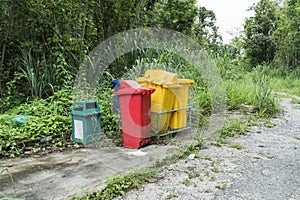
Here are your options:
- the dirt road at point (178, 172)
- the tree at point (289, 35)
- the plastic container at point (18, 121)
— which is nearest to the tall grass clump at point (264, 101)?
the dirt road at point (178, 172)

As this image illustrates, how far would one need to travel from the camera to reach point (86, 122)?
9.97ft

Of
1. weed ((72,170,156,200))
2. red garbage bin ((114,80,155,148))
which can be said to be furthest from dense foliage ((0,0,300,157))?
weed ((72,170,156,200))

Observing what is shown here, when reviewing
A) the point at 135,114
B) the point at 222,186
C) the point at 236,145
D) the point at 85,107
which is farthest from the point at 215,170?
the point at 85,107

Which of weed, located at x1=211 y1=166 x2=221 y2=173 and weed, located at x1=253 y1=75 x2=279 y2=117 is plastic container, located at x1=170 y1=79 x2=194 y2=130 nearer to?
weed, located at x1=211 y1=166 x2=221 y2=173

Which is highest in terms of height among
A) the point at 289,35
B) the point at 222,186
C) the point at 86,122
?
the point at 289,35

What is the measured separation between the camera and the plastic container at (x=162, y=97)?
10.2 feet

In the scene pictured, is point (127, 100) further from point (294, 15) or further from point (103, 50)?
point (294, 15)

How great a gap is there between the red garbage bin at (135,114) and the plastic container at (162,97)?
0.14 metres

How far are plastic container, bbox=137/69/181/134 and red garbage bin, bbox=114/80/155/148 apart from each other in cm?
14

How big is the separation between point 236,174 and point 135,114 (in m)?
1.26

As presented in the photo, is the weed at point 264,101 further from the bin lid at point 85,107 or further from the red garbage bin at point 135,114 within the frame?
the bin lid at point 85,107

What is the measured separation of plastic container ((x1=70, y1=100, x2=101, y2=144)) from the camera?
9.96ft

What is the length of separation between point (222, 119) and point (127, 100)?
1908mm

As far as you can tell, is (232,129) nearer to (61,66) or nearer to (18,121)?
(61,66)
